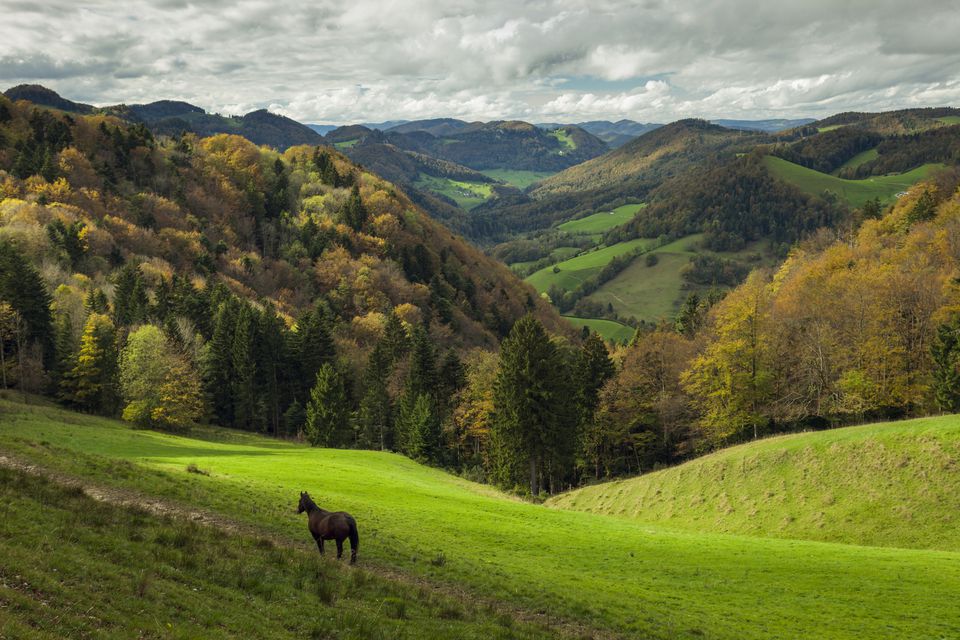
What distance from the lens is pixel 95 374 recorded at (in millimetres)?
70188

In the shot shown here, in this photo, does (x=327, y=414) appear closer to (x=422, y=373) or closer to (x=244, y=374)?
(x=422, y=373)

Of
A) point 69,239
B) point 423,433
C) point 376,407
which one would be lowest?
point 423,433

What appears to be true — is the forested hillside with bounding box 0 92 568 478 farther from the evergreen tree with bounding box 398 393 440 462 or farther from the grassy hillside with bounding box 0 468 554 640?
the grassy hillside with bounding box 0 468 554 640

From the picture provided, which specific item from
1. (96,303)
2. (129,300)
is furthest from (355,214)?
(96,303)

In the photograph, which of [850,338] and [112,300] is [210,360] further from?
[850,338]

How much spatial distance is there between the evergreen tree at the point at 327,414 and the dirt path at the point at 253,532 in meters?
53.3

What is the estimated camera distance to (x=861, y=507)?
37812 mm

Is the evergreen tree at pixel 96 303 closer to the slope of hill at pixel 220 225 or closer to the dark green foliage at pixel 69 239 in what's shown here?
the slope of hill at pixel 220 225

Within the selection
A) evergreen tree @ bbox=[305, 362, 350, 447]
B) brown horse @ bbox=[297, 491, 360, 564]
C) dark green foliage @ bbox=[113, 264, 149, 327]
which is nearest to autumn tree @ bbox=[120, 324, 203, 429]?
evergreen tree @ bbox=[305, 362, 350, 447]

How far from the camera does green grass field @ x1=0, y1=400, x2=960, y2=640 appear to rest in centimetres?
1977

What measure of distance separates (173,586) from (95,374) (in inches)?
2715

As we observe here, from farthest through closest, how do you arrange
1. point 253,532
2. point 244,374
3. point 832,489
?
1. point 244,374
2. point 832,489
3. point 253,532

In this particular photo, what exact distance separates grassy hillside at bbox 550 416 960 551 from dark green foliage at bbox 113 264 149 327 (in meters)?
78.6

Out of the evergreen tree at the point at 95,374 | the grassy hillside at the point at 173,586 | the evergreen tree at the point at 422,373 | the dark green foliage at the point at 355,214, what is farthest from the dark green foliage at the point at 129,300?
the grassy hillside at the point at 173,586
